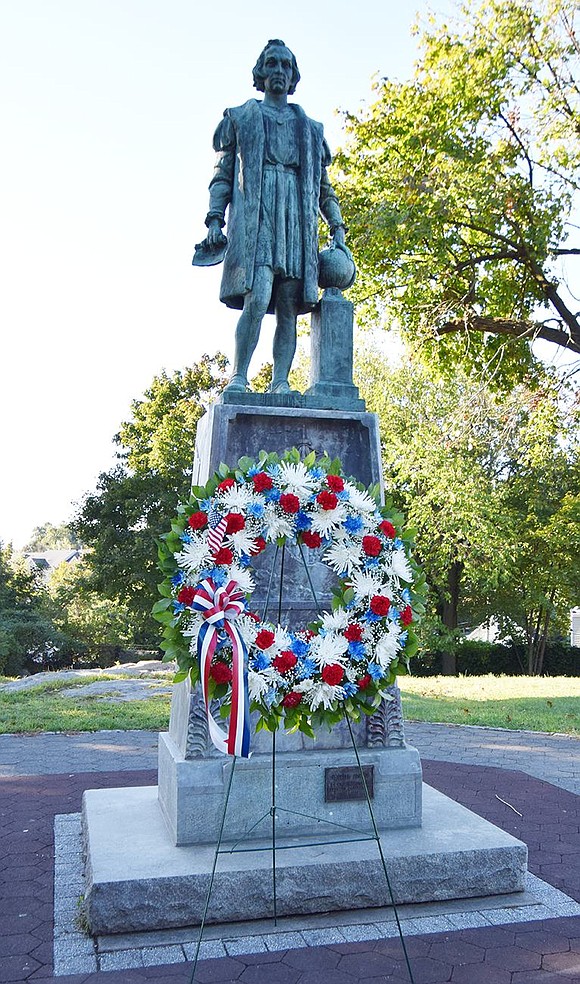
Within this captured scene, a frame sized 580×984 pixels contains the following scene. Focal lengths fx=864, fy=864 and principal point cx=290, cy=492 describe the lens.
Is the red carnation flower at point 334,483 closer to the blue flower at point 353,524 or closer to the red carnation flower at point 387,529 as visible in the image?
the blue flower at point 353,524

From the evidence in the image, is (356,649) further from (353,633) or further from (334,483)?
(334,483)

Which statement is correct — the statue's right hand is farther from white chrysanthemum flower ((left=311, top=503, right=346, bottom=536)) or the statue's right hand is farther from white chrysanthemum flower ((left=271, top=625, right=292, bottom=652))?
white chrysanthemum flower ((left=271, top=625, right=292, bottom=652))

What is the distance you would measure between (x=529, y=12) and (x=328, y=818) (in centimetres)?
1301

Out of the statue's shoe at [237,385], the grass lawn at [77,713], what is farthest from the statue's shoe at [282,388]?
the grass lawn at [77,713]

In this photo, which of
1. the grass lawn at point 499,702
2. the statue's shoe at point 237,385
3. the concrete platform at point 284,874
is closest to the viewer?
the concrete platform at point 284,874

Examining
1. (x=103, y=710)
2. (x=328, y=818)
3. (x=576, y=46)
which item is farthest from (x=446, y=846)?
(x=576, y=46)

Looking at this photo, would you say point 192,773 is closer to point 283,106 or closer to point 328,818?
point 328,818

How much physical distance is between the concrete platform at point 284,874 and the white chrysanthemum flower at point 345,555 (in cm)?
139

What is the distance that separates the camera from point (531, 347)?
14531 mm

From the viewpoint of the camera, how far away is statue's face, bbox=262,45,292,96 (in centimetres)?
541

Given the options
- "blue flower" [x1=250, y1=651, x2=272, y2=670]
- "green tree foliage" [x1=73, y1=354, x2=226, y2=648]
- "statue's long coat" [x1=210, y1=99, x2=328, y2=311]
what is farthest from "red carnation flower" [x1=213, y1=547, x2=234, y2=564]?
"green tree foliage" [x1=73, y1=354, x2=226, y2=648]

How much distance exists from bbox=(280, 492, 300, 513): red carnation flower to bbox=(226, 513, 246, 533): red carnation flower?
19 centimetres

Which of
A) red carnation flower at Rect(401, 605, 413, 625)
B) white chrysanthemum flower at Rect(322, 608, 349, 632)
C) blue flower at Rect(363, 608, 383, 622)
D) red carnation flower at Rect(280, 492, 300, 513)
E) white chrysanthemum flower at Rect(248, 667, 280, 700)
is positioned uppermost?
red carnation flower at Rect(280, 492, 300, 513)

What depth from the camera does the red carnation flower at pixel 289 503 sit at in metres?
3.67
